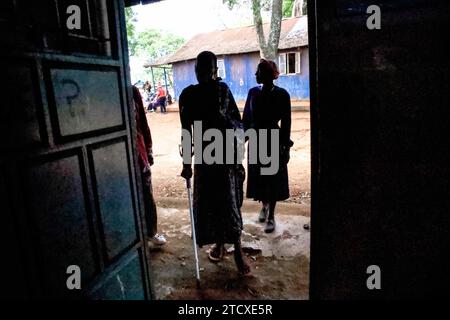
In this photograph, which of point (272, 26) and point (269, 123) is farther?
point (272, 26)

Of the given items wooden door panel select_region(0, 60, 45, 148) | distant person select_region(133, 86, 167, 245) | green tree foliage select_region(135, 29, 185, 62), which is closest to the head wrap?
distant person select_region(133, 86, 167, 245)

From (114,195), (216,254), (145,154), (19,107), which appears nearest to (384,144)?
(114,195)

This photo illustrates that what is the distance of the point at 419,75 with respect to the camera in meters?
1.61

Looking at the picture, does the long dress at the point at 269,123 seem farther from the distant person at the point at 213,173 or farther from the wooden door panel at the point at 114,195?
the wooden door panel at the point at 114,195

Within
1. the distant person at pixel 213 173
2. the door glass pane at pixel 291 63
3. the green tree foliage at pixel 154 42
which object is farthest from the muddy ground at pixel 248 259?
the green tree foliage at pixel 154 42

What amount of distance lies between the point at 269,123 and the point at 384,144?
7.30ft

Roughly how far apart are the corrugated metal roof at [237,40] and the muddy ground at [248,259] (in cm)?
1405

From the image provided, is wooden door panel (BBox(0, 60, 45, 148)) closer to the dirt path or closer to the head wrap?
the dirt path

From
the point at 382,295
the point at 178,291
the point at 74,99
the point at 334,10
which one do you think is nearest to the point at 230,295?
the point at 178,291

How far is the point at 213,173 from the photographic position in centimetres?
315

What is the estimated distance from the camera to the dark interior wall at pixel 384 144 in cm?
160

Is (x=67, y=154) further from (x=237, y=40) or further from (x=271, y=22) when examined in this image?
(x=237, y=40)

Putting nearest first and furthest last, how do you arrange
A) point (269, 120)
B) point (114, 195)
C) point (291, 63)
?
1. point (114, 195)
2. point (269, 120)
3. point (291, 63)

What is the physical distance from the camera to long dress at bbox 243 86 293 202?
12.6 ft
